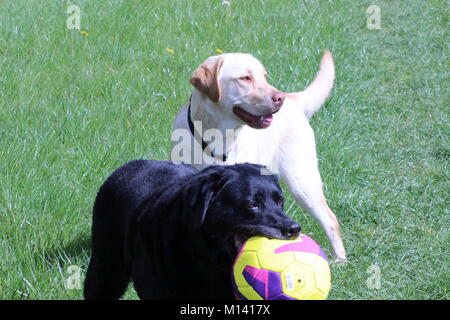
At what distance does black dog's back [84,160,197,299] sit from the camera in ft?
10.1

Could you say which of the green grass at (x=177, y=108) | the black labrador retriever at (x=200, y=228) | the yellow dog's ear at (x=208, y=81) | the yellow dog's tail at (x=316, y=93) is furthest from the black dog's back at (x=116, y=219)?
the yellow dog's tail at (x=316, y=93)

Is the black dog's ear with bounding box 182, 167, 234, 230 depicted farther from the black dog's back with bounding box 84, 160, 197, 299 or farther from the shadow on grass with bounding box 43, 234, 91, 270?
the shadow on grass with bounding box 43, 234, 91, 270

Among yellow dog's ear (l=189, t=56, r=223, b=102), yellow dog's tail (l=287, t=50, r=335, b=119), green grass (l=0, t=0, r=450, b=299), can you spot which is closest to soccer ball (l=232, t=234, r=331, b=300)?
green grass (l=0, t=0, r=450, b=299)

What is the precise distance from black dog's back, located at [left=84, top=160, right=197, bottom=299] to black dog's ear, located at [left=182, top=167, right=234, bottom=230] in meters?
0.35

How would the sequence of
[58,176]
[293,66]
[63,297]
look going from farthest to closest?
[293,66] < [58,176] < [63,297]

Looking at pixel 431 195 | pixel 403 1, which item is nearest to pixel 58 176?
pixel 431 195

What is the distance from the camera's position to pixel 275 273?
8.32ft

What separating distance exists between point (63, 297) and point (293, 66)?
4.04 metres

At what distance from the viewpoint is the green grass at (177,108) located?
3.81 metres

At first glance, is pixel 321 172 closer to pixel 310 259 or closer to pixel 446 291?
pixel 446 291

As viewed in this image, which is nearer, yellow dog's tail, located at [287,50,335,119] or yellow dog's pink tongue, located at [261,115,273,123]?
yellow dog's pink tongue, located at [261,115,273,123]

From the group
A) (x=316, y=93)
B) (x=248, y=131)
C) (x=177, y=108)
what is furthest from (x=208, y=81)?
(x=177, y=108)

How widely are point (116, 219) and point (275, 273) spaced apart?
34.6 inches
